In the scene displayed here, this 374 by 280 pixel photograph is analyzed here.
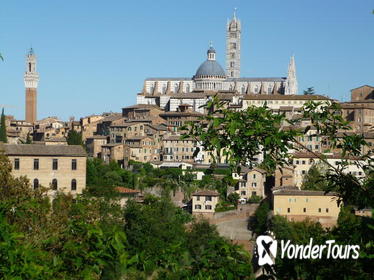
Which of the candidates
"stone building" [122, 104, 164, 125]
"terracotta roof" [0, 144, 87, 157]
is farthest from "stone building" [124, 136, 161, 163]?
"terracotta roof" [0, 144, 87, 157]

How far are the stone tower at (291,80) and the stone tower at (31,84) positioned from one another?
100ft

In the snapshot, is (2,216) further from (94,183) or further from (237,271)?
(94,183)

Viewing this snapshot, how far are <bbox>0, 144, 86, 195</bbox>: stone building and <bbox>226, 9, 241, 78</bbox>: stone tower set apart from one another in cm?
7746

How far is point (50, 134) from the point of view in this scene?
2997 inches

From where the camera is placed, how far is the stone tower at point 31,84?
104 metres

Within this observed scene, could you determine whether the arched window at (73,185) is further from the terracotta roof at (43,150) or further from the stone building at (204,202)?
the stone building at (204,202)

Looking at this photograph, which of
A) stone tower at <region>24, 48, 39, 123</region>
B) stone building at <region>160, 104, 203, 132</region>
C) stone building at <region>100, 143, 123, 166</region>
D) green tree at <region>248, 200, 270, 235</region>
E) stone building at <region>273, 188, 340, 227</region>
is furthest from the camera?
stone tower at <region>24, 48, 39, 123</region>

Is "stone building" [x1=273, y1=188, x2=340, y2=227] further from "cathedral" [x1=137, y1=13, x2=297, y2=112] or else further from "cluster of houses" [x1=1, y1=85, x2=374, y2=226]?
"cathedral" [x1=137, y1=13, x2=297, y2=112]

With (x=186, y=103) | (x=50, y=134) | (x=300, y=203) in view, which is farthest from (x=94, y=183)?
(x=186, y=103)

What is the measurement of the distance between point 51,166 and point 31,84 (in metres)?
70.7

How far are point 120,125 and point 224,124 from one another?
61.8 meters

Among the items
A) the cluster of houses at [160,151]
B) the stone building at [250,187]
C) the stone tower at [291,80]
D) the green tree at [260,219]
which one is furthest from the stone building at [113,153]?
the stone tower at [291,80]

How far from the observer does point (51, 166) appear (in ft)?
130

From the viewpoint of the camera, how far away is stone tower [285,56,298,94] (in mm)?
95750
